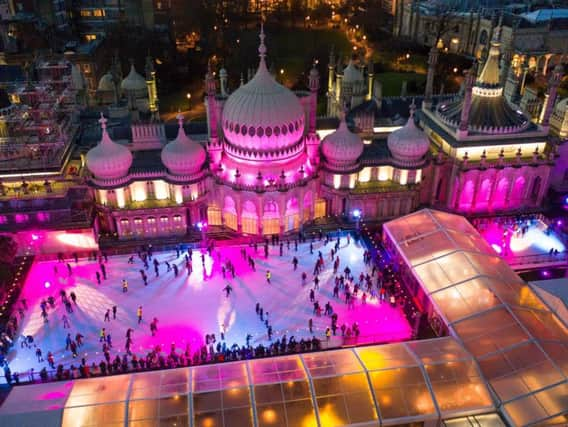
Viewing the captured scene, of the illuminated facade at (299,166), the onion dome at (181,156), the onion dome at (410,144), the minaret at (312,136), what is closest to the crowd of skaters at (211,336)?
the illuminated facade at (299,166)

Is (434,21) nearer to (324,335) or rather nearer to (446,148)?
(446,148)

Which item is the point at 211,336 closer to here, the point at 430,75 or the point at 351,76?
the point at 430,75

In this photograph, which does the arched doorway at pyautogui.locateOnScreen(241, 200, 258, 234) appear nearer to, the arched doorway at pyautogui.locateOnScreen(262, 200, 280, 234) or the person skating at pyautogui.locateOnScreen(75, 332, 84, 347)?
the arched doorway at pyautogui.locateOnScreen(262, 200, 280, 234)

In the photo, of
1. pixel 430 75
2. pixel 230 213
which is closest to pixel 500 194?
pixel 430 75

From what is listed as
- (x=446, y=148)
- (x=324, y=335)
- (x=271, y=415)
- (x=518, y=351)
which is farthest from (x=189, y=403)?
(x=446, y=148)

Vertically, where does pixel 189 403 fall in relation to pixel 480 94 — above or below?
below

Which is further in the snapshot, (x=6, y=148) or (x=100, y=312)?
(x=6, y=148)

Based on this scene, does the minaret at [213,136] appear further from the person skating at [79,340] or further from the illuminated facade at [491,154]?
the illuminated facade at [491,154]
